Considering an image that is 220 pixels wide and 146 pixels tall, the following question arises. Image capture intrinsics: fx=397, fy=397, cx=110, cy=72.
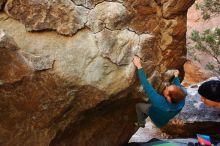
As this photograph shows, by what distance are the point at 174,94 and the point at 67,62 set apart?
1.69 m

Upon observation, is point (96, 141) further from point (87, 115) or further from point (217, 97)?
point (217, 97)

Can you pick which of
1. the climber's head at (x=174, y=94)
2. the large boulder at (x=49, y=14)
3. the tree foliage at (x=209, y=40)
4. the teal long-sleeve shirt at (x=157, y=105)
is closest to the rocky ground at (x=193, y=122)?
the tree foliage at (x=209, y=40)

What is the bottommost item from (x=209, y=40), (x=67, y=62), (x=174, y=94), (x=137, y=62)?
(x=209, y=40)

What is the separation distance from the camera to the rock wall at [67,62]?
5062mm

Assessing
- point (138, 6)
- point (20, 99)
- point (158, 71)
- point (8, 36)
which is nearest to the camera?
point (8, 36)

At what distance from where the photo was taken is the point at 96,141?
6.54 meters

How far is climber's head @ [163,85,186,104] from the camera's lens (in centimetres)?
581

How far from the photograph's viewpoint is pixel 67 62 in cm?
521

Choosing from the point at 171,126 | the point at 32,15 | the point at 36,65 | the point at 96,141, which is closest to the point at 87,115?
the point at 96,141

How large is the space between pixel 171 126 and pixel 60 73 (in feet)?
16.0

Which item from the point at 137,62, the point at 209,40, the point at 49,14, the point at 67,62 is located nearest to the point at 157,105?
the point at 137,62

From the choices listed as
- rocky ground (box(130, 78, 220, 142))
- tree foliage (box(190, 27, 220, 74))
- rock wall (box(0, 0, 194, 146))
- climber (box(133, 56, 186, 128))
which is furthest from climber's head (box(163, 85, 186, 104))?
tree foliage (box(190, 27, 220, 74))

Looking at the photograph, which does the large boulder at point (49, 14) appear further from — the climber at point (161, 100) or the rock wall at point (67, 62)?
the climber at point (161, 100)

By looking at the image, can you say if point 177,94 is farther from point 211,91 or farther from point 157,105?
point 211,91
